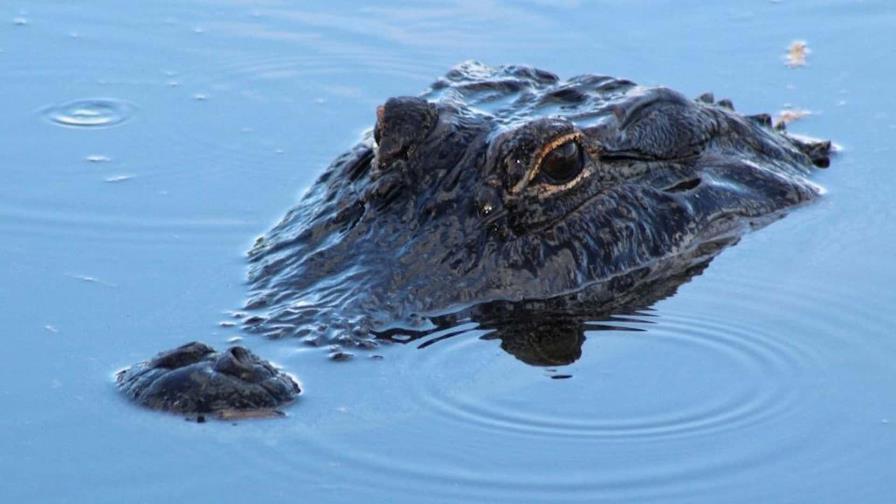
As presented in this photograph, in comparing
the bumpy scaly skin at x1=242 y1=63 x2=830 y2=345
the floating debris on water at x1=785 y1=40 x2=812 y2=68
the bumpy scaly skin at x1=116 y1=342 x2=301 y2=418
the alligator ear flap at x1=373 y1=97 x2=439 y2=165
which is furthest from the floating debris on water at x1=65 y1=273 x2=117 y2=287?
the floating debris on water at x1=785 y1=40 x2=812 y2=68

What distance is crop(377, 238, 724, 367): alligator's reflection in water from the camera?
26.3 feet

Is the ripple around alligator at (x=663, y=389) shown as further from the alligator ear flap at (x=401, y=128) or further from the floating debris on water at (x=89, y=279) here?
the floating debris on water at (x=89, y=279)

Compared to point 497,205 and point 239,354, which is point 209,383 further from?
point 497,205

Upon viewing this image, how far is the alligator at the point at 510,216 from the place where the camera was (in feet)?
27.0

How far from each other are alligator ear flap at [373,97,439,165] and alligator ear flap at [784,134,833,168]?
2.58m

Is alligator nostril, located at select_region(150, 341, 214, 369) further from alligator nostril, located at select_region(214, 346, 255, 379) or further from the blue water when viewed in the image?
the blue water

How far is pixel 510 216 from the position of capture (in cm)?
864

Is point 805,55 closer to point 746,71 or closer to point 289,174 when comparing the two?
point 746,71

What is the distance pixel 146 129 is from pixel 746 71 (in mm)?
3847

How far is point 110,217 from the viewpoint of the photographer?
9.98m

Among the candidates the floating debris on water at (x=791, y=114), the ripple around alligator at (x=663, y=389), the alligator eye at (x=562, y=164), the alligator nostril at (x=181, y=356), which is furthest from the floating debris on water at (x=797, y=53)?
the alligator nostril at (x=181, y=356)

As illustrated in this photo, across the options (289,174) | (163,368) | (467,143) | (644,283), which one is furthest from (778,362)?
(289,174)

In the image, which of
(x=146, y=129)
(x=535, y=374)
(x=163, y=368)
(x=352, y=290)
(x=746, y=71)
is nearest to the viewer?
(x=163, y=368)

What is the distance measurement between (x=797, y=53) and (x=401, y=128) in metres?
4.60
